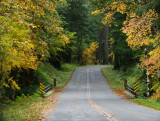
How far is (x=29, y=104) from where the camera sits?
1656 cm

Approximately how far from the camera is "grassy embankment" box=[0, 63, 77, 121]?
11398 mm

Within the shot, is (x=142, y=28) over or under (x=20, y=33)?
over

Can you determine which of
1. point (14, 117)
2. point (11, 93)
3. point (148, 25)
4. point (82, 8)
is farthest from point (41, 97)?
point (82, 8)

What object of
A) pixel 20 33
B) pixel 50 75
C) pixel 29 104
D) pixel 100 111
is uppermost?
pixel 20 33

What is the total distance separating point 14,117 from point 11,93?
39.4 feet

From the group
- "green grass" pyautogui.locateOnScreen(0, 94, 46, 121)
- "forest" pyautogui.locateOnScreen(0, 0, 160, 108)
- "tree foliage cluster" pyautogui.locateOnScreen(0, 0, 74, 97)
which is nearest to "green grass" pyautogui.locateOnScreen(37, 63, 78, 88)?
"forest" pyautogui.locateOnScreen(0, 0, 160, 108)

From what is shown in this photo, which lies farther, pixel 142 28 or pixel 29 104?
pixel 142 28

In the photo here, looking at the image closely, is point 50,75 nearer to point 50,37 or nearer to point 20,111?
point 50,37

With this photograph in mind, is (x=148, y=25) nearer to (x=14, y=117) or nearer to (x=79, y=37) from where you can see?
(x=14, y=117)

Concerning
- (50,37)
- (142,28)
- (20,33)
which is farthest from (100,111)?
(50,37)

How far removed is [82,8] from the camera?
47969mm

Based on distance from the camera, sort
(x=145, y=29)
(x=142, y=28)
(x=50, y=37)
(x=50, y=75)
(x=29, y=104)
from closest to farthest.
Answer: (x=29, y=104) < (x=142, y=28) < (x=145, y=29) < (x=50, y=37) < (x=50, y=75)

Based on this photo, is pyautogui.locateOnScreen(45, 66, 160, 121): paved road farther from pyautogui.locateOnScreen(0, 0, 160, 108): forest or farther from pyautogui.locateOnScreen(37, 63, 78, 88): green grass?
pyautogui.locateOnScreen(37, 63, 78, 88): green grass

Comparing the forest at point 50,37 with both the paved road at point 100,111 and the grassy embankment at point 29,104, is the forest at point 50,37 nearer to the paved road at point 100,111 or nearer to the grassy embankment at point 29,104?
the grassy embankment at point 29,104
